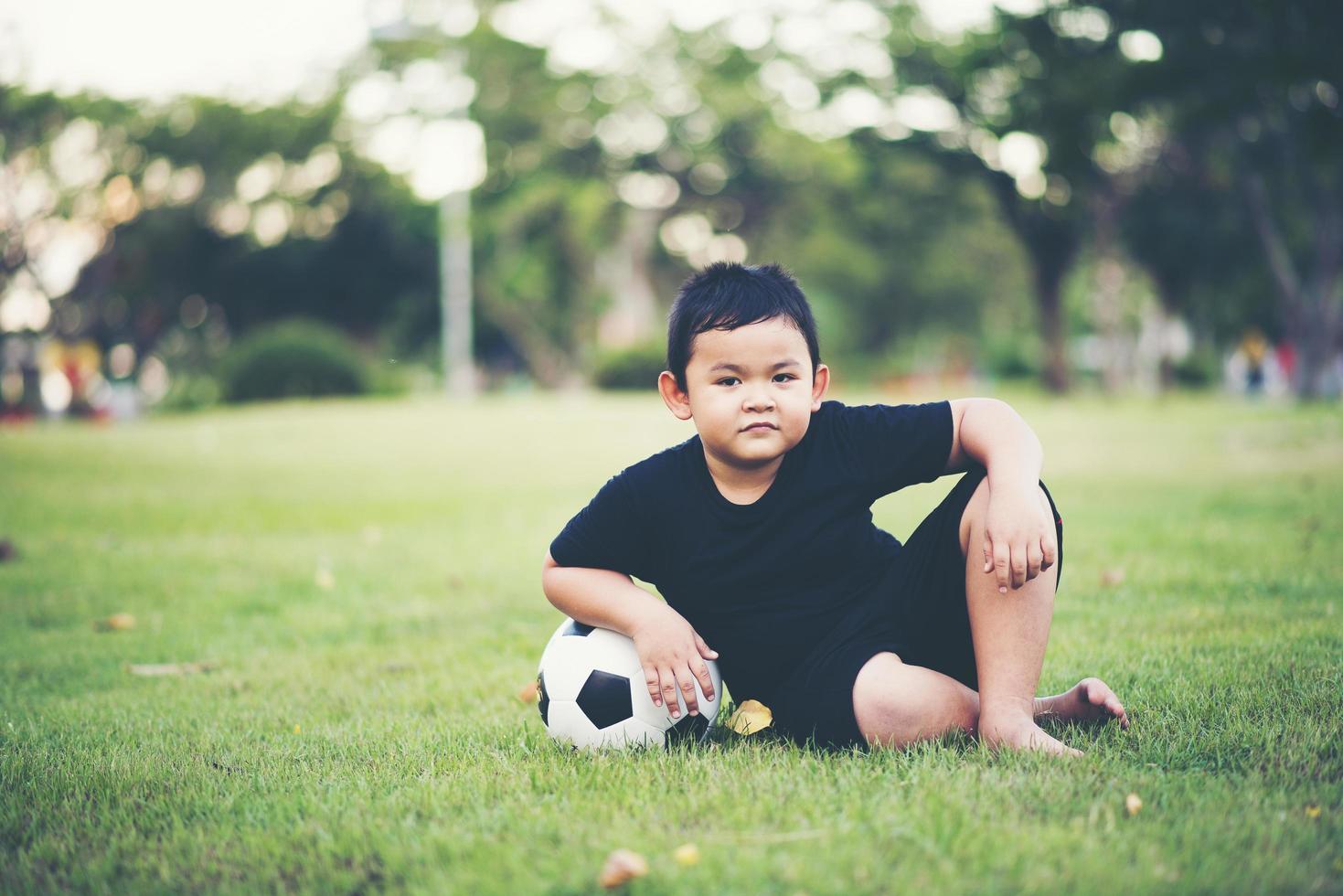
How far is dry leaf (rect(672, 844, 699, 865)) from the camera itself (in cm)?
216

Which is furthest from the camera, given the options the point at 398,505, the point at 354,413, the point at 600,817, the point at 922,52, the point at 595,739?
the point at 922,52

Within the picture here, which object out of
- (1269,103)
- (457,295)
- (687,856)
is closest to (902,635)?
(687,856)

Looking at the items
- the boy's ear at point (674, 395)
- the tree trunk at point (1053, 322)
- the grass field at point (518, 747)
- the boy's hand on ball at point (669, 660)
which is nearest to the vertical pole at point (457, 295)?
the tree trunk at point (1053, 322)

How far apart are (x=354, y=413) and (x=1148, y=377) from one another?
4473cm

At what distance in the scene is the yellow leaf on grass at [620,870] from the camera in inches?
81.9

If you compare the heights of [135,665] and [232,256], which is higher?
[232,256]

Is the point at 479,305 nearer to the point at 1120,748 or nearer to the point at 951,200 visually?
the point at 951,200

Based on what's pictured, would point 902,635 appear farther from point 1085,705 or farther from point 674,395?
point 674,395

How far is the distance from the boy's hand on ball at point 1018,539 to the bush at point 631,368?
2786cm

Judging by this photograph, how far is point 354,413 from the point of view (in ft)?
64.0

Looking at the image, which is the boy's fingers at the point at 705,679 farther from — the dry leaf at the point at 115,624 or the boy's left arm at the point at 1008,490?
the dry leaf at the point at 115,624

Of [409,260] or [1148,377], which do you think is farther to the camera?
[1148,377]

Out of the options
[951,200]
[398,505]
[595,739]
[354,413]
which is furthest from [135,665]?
[951,200]

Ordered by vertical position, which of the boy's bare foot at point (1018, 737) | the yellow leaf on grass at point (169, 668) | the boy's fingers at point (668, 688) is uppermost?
the boy's fingers at point (668, 688)
